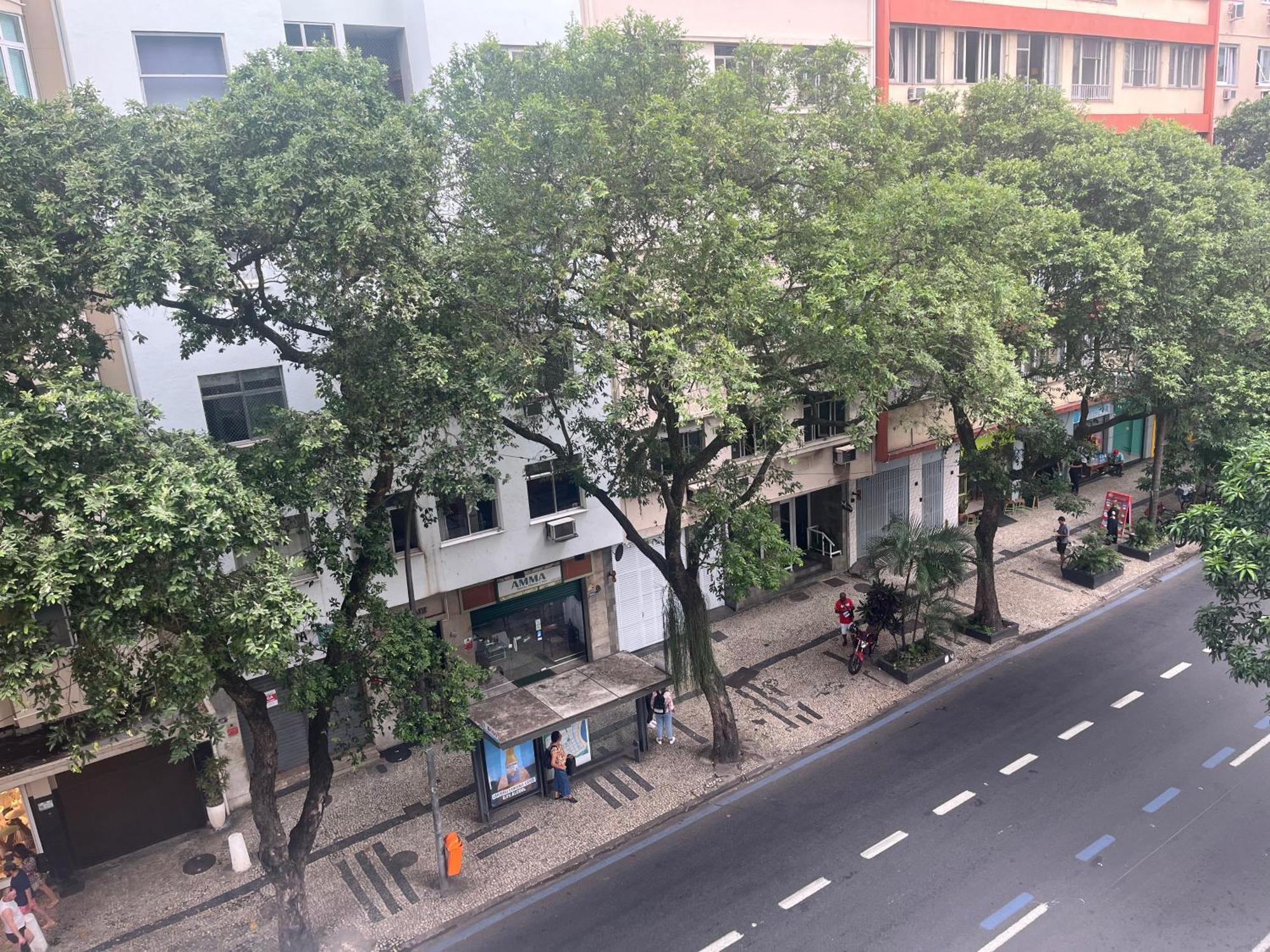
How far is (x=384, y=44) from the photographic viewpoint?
64.5 ft

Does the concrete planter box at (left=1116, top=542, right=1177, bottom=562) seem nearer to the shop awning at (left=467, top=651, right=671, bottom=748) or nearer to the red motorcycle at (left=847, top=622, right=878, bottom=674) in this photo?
the red motorcycle at (left=847, top=622, right=878, bottom=674)

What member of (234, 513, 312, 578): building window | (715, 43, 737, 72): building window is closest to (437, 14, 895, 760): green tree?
(234, 513, 312, 578): building window

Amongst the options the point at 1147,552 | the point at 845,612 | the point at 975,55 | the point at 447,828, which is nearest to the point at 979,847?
the point at 845,612

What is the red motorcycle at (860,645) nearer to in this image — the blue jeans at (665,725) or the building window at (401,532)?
the blue jeans at (665,725)

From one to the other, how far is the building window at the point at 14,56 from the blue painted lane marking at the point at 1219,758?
23.9 meters

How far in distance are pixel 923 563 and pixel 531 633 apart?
9.54 metres

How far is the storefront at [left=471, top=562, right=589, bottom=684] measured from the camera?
21531 mm

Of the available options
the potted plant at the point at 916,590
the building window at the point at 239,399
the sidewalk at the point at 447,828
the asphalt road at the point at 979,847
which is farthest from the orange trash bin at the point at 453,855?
the potted plant at the point at 916,590

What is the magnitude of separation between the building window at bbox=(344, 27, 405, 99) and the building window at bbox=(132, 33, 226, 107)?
3168mm

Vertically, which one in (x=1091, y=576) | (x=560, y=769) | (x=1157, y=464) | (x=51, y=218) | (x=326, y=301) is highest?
(x=51, y=218)

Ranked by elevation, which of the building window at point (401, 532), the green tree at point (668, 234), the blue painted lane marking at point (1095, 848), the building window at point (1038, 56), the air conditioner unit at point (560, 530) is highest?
the building window at point (1038, 56)

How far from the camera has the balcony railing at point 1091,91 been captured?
33.1 m

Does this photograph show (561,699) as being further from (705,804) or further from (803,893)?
(803,893)

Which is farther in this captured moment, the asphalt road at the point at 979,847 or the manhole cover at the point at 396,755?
the manhole cover at the point at 396,755
